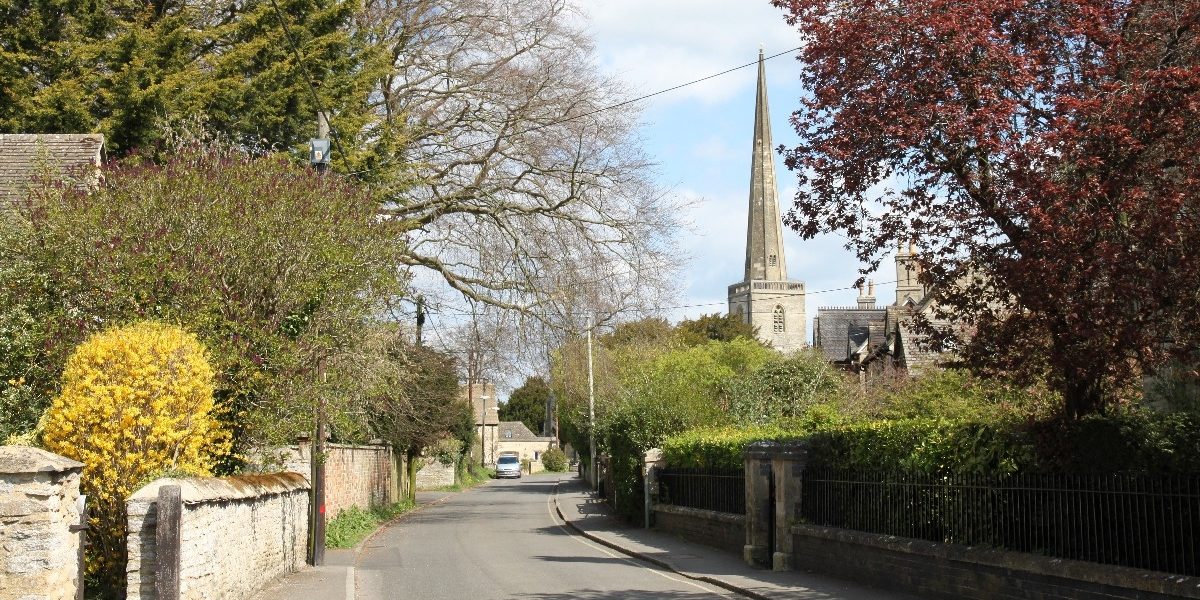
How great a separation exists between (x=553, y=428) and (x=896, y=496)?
381 ft

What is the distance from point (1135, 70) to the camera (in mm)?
10633

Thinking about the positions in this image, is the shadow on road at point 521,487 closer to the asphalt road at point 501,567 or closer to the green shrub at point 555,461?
the green shrub at point 555,461

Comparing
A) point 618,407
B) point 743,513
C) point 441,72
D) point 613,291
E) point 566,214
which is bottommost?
point 743,513

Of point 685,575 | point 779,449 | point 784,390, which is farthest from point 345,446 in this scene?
point 779,449

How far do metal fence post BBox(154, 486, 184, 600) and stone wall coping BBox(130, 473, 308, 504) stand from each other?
11cm

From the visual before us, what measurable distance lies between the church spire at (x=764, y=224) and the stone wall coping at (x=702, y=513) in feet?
273

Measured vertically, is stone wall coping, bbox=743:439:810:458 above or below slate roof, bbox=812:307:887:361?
below

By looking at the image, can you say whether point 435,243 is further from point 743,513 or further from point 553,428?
point 553,428

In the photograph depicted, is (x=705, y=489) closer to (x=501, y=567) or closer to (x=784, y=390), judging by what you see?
(x=501, y=567)

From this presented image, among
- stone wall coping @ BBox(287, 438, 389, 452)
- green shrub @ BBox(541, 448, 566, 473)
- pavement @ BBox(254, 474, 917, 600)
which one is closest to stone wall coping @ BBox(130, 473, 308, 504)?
stone wall coping @ BBox(287, 438, 389, 452)

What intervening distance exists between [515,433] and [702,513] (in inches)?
3919

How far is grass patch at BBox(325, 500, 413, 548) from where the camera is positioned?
79.9ft

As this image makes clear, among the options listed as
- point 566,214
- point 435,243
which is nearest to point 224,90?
point 435,243

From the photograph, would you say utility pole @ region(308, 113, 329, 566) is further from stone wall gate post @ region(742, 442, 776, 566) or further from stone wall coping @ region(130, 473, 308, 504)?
stone wall gate post @ region(742, 442, 776, 566)
